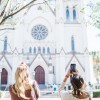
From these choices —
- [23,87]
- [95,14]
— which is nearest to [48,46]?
[95,14]

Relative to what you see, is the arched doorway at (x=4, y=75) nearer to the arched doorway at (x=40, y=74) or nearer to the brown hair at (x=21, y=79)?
the arched doorway at (x=40, y=74)

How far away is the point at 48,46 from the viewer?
38.2 m

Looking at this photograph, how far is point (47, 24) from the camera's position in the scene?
39.9 metres

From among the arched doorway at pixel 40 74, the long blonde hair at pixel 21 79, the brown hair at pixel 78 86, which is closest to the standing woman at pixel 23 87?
the long blonde hair at pixel 21 79

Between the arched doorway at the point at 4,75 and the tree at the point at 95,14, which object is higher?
the tree at the point at 95,14

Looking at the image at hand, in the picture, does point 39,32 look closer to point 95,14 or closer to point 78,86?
point 95,14

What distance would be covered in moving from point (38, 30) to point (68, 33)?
17.7ft

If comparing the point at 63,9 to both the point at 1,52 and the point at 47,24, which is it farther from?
the point at 1,52

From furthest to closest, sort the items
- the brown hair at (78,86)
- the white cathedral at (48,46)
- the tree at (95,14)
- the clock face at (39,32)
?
the clock face at (39,32) < the white cathedral at (48,46) < the tree at (95,14) < the brown hair at (78,86)

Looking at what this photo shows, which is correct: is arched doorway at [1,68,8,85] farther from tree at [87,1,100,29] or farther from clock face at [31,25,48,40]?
tree at [87,1,100,29]

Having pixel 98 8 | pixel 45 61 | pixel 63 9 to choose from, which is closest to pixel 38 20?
pixel 63 9

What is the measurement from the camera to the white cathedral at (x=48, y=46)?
3688 centimetres

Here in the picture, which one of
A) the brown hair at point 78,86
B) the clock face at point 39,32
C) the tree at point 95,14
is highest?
the clock face at point 39,32

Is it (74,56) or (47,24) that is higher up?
(47,24)
